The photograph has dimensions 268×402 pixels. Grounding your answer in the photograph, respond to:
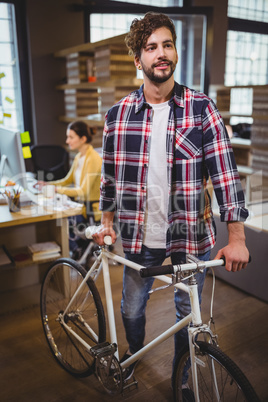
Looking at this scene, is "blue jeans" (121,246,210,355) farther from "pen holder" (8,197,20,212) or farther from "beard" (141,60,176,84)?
"pen holder" (8,197,20,212)

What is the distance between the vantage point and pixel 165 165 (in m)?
1.45

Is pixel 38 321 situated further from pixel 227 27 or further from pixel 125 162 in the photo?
pixel 227 27

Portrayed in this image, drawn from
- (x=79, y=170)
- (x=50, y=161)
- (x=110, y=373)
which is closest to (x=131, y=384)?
(x=110, y=373)

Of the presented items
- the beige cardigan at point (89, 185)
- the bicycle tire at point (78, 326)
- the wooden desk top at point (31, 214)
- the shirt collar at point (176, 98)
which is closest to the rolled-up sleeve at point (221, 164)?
the shirt collar at point (176, 98)

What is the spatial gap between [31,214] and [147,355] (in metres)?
1.07

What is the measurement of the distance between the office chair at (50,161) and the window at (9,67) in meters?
0.41

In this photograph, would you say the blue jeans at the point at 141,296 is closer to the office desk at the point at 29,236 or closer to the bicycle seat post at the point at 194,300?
the bicycle seat post at the point at 194,300

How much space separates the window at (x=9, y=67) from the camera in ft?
14.8

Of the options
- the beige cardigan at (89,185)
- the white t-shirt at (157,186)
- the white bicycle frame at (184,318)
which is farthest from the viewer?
the beige cardigan at (89,185)

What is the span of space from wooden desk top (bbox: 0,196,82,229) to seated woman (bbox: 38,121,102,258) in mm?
456

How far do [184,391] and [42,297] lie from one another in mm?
883

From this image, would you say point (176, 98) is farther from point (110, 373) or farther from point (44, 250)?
point (44, 250)

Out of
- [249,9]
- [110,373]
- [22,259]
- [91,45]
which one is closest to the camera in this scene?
[110,373]

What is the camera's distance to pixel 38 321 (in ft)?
7.77
